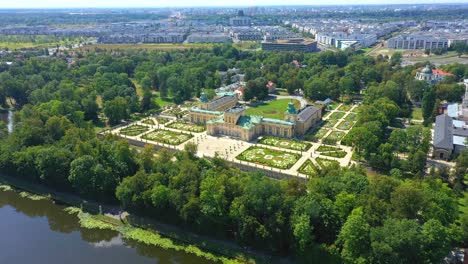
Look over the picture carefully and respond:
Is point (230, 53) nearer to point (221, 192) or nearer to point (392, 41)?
point (392, 41)

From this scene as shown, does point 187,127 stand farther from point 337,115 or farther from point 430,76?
point 430,76

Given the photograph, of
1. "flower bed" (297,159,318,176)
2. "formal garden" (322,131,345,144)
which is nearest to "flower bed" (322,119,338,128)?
"formal garden" (322,131,345,144)

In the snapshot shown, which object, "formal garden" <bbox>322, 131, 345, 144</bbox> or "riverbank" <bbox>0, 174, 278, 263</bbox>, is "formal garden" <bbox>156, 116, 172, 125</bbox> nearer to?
"riverbank" <bbox>0, 174, 278, 263</bbox>

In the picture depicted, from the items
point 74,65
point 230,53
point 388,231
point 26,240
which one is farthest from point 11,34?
point 388,231

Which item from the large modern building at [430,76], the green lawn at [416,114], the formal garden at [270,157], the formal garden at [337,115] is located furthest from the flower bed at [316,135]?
the large modern building at [430,76]

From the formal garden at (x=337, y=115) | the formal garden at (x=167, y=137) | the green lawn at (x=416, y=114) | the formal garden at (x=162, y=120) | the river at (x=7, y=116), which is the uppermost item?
the river at (x=7, y=116)

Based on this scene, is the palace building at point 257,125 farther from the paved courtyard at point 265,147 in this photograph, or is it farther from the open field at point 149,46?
the open field at point 149,46

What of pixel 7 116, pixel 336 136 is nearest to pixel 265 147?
pixel 336 136
